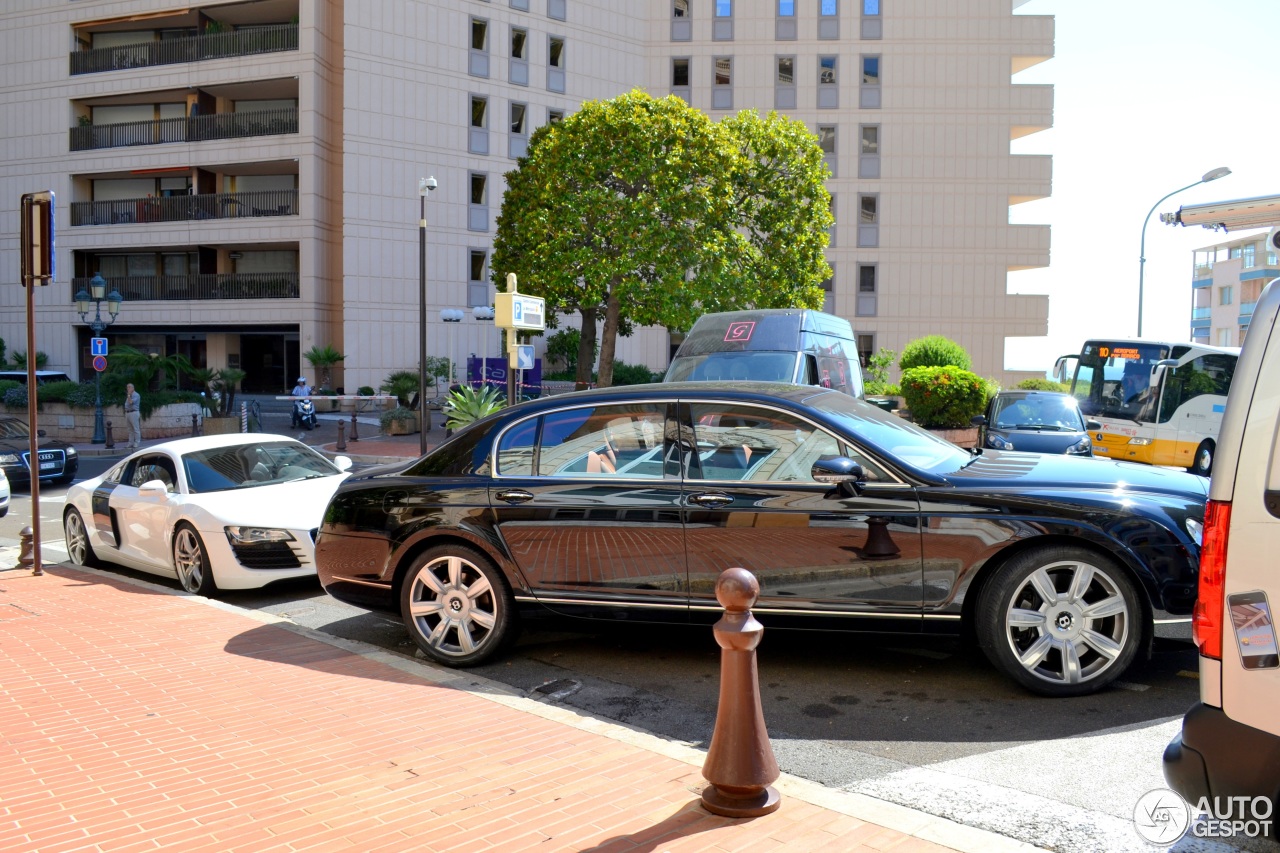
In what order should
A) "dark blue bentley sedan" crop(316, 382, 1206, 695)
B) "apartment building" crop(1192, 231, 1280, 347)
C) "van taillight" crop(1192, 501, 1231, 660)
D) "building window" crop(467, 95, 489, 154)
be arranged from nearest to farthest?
"van taillight" crop(1192, 501, 1231, 660) → "dark blue bentley sedan" crop(316, 382, 1206, 695) → "building window" crop(467, 95, 489, 154) → "apartment building" crop(1192, 231, 1280, 347)

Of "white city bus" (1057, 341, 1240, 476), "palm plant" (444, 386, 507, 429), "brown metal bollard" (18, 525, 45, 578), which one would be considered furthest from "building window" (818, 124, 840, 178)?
"brown metal bollard" (18, 525, 45, 578)

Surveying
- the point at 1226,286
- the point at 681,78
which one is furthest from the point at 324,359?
the point at 1226,286

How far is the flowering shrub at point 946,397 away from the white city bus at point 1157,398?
377cm

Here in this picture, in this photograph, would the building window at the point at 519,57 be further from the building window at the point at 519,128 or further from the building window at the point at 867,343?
the building window at the point at 867,343

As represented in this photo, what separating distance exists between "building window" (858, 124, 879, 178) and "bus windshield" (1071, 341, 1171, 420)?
25.3 metres

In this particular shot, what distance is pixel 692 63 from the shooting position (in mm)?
45156

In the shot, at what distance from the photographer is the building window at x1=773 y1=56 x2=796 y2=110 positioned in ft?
148

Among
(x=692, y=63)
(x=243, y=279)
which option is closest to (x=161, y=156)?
(x=243, y=279)

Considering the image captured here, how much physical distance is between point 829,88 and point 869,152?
10.6ft

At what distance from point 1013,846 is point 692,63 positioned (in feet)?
147

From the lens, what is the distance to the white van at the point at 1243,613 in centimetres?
287

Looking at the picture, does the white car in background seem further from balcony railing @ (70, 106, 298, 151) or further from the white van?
balcony railing @ (70, 106, 298, 151)

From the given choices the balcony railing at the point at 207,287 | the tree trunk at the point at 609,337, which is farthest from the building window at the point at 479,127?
the tree trunk at the point at 609,337

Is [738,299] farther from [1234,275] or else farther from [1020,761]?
[1234,275]
